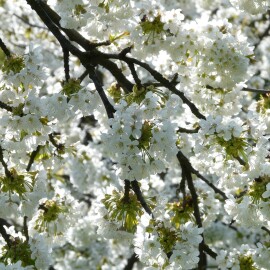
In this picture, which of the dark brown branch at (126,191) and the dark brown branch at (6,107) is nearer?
the dark brown branch at (126,191)

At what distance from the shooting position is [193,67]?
445 centimetres

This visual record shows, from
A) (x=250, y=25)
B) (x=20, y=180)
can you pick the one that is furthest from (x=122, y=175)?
(x=250, y=25)

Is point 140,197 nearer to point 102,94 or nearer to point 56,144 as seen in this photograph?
point 102,94

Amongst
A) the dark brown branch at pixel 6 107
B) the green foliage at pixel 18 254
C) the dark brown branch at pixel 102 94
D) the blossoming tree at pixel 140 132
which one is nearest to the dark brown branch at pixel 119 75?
the blossoming tree at pixel 140 132

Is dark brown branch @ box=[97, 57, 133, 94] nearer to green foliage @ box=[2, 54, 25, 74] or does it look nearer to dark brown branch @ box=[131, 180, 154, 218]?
green foliage @ box=[2, 54, 25, 74]

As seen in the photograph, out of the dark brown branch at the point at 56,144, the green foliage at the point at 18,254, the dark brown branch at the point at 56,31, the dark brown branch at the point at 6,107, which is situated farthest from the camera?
the dark brown branch at the point at 56,144

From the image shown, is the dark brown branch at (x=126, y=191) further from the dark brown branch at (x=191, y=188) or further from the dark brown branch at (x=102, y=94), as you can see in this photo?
the dark brown branch at (x=191, y=188)

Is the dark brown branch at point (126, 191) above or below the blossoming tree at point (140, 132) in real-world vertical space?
below

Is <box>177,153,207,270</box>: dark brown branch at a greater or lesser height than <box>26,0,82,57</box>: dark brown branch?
lesser

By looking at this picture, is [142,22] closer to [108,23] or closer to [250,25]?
[108,23]

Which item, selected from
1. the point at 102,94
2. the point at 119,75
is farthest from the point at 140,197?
the point at 119,75

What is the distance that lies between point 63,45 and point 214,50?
3.63 feet

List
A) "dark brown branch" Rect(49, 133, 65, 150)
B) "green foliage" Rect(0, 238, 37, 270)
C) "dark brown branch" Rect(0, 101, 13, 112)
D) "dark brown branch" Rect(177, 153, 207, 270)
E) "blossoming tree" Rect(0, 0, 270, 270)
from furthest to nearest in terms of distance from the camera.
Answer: "dark brown branch" Rect(49, 133, 65, 150)
"dark brown branch" Rect(177, 153, 207, 270)
"dark brown branch" Rect(0, 101, 13, 112)
"green foliage" Rect(0, 238, 37, 270)
"blossoming tree" Rect(0, 0, 270, 270)

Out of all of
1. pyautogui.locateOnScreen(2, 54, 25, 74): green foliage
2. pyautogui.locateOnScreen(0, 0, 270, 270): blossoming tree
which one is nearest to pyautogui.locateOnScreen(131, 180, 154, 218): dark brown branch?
pyautogui.locateOnScreen(0, 0, 270, 270): blossoming tree
